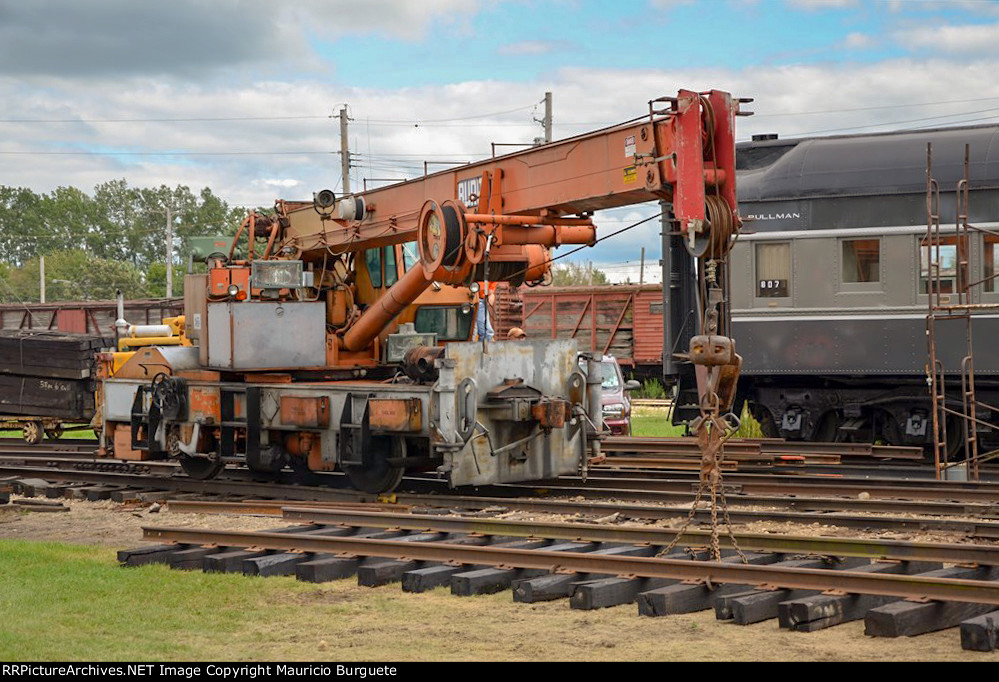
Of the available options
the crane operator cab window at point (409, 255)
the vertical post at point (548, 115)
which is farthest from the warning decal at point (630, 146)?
the vertical post at point (548, 115)

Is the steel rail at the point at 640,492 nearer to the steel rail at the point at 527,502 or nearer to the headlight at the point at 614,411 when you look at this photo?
the steel rail at the point at 527,502

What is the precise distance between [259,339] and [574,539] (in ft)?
19.4

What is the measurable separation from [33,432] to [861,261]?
13.8 metres

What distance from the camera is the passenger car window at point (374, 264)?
1556cm

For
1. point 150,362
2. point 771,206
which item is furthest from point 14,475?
point 771,206

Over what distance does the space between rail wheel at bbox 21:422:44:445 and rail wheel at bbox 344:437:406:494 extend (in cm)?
1042

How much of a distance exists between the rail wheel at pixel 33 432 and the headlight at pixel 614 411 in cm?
960

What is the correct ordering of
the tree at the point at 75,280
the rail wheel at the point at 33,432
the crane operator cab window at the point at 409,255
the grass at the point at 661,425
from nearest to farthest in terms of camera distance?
the crane operator cab window at the point at 409,255 → the grass at the point at 661,425 → the rail wheel at the point at 33,432 → the tree at the point at 75,280

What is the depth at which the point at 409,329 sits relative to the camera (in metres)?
15.3

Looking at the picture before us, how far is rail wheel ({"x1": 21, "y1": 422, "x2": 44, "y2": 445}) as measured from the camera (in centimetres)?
2197

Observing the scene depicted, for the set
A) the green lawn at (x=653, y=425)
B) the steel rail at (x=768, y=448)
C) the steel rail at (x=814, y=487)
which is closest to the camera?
the steel rail at (x=814, y=487)

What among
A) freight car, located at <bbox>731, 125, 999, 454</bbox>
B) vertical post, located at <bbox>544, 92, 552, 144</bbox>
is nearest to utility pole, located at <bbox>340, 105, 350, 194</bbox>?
vertical post, located at <bbox>544, 92, 552, 144</bbox>

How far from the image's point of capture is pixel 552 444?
1357 centimetres

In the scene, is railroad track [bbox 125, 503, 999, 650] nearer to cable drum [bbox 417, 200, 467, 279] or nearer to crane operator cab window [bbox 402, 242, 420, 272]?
cable drum [bbox 417, 200, 467, 279]
